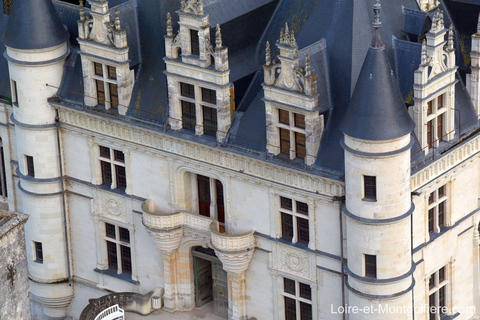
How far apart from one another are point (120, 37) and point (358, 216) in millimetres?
12715

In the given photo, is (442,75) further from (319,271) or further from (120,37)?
(120,37)

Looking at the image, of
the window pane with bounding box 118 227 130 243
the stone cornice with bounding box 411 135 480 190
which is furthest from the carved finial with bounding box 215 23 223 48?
the window pane with bounding box 118 227 130 243

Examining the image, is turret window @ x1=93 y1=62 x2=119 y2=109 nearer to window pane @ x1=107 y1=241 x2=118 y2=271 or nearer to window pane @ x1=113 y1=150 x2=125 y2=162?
window pane @ x1=113 y1=150 x2=125 y2=162

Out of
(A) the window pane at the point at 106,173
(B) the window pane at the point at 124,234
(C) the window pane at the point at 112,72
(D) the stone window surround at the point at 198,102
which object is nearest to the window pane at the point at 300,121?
(D) the stone window surround at the point at 198,102

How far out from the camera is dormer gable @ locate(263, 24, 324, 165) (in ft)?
194

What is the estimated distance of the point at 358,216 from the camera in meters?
58.9

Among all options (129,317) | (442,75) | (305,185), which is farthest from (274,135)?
(129,317)

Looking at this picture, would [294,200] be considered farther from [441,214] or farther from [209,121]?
[441,214]

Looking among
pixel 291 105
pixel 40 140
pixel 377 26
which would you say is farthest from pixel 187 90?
pixel 377 26

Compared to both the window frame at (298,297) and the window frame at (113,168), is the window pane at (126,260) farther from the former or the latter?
the window frame at (298,297)

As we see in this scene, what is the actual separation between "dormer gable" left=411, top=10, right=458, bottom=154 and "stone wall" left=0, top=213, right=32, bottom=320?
603 inches

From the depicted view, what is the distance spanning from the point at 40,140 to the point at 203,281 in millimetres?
9126

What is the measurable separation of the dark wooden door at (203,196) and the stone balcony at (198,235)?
0.88 meters

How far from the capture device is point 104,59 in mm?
65125
